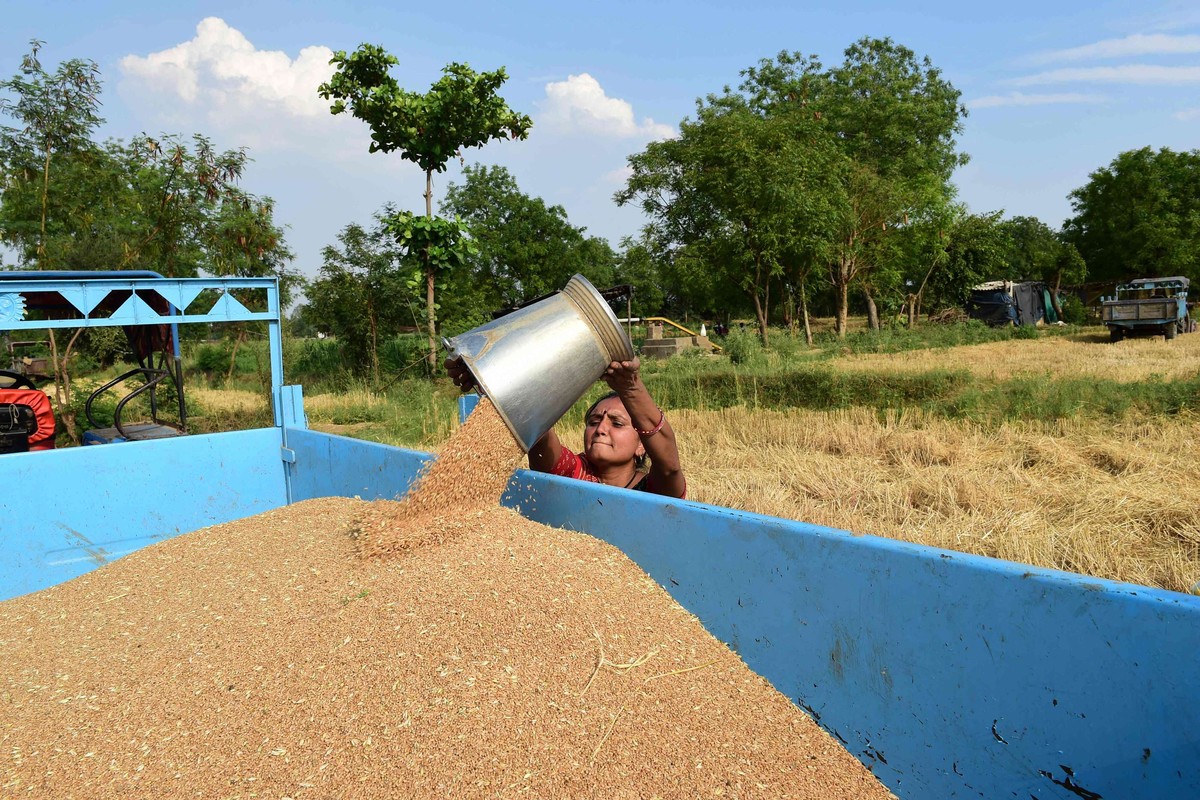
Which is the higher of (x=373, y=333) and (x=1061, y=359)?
(x=373, y=333)

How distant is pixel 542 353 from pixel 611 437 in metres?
0.86

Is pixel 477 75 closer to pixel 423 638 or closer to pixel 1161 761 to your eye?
pixel 423 638

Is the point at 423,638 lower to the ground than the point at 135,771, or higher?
higher

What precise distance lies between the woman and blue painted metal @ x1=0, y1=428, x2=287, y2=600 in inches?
65.3

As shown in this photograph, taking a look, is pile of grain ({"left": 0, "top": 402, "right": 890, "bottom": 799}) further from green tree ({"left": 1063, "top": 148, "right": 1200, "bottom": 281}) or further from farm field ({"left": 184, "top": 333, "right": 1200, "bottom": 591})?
green tree ({"left": 1063, "top": 148, "right": 1200, "bottom": 281})

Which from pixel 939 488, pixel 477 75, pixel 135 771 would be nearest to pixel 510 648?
pixel 135 771

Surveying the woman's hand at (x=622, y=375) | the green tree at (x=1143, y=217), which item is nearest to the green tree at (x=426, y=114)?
the woman's hand at (x=622, y=375)

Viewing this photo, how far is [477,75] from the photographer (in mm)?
11797

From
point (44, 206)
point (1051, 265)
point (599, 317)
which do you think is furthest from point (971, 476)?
point (1051, 265)

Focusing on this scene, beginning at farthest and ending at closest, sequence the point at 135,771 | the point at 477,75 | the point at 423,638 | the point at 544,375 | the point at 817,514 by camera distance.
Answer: the point at 477,75
the point at 817,514
the point at 544,375
the point at 423,638
the point at 135,771

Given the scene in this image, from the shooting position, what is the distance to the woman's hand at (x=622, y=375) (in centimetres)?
267

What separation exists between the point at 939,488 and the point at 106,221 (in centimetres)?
1228

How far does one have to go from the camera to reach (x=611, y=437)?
3.27 metres

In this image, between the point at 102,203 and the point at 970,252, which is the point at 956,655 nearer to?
the point at 102,203
